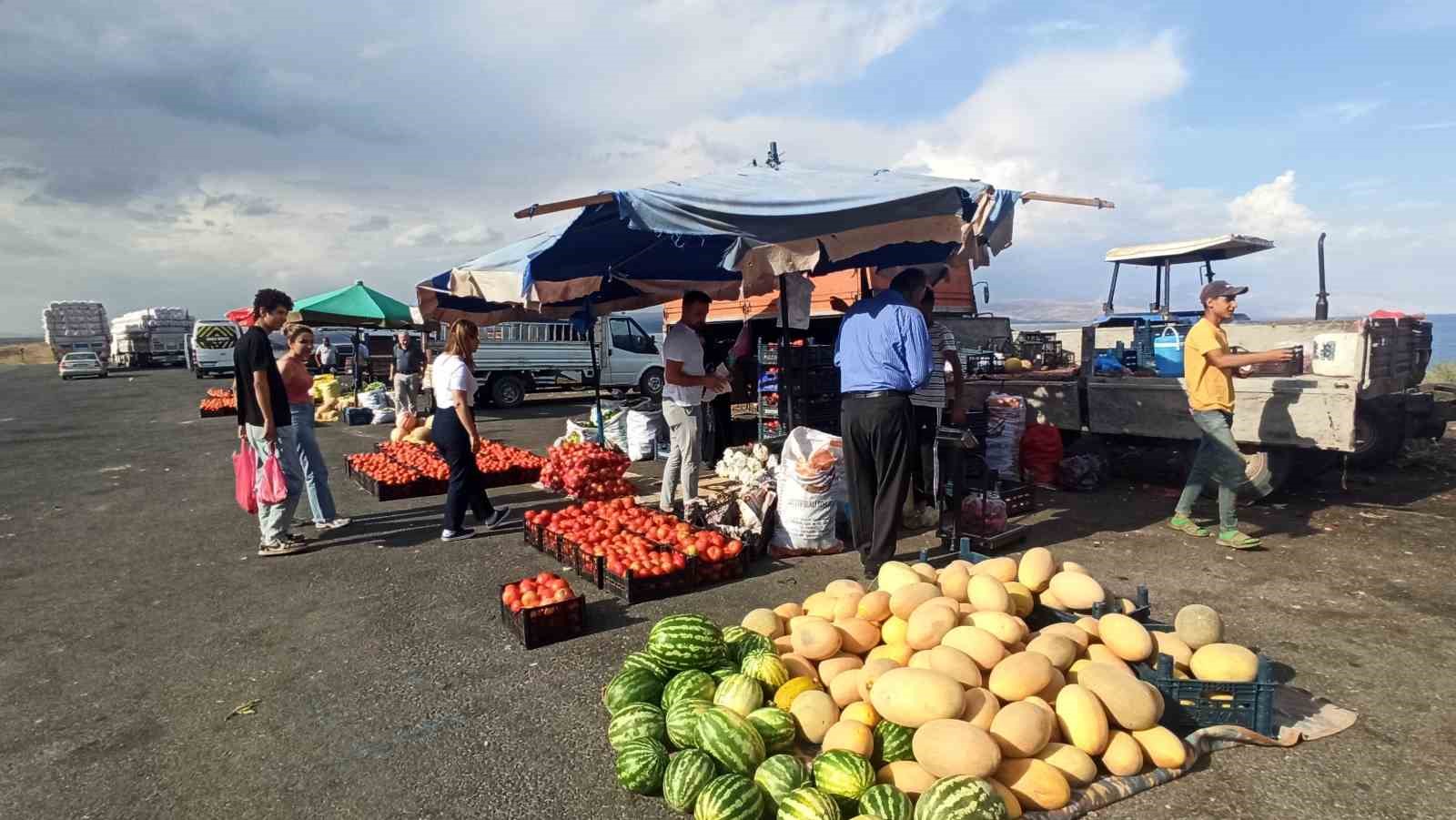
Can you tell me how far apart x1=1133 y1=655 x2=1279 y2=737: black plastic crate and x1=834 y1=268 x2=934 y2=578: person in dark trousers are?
2.23 meters

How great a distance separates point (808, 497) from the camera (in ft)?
19.3

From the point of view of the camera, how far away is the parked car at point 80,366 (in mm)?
36250

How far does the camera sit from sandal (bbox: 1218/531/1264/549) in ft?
19.2

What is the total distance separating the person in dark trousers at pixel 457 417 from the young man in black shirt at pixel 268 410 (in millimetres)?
1296

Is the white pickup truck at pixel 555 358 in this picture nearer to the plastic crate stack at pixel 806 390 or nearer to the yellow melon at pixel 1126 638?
the plastic crate stack at pixel 806 390

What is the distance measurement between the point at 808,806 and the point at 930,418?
3983mm

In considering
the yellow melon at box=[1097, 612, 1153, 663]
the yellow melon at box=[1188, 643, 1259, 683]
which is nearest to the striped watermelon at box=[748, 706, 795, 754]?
the yellow melon at box=[1097, 612, 1153, 663]

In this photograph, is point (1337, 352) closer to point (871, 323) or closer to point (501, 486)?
point (871, 323)

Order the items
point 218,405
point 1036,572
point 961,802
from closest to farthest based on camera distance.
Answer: point 961,802 → point 1036,572 → point 218,405

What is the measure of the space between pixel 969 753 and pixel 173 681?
14.2ft

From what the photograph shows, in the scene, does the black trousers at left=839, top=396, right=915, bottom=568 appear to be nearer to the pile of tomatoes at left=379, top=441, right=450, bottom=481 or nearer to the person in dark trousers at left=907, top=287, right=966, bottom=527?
the person in dark trousers at left=907, top=287, right=966, bottom=527

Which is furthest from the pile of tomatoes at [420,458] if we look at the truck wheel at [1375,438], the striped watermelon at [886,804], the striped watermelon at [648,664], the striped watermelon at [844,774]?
the truck wheel at [1375,438]

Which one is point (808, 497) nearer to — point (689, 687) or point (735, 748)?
point (689, 687)

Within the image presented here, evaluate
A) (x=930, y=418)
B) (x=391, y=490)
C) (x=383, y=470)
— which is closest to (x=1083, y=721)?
(x=930, y=418)
